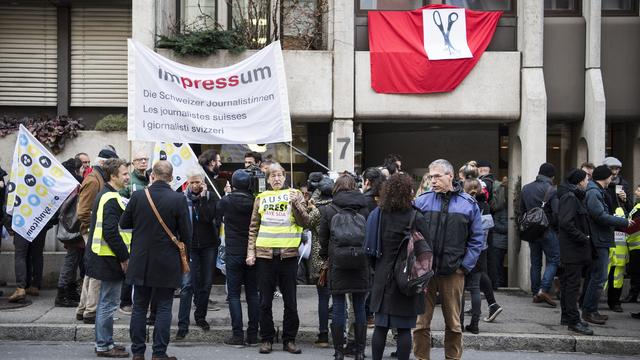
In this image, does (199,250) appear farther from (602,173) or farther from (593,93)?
(593,93)

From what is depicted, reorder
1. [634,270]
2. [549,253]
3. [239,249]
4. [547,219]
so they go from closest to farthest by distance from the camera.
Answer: [239,249] → [547,219] → [549,253] → [634,270]

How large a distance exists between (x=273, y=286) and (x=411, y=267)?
2507 millimetres

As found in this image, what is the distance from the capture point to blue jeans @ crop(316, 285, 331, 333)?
938 cm

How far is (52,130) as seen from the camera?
13.4 meters

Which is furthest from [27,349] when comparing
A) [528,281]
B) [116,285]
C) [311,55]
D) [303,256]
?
[528,281]

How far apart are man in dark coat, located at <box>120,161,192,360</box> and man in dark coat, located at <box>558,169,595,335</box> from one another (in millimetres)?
4867

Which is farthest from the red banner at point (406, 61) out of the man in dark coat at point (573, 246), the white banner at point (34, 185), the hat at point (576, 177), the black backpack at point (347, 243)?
the black backpack at point (347, 243)

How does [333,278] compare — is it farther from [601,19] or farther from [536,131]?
[601,19]

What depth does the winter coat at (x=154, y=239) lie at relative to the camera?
8102 mm

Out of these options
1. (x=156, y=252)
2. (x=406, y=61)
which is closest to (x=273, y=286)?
(x=156, y=252)

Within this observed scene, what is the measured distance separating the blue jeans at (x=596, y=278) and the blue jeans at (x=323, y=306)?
3.72 metres

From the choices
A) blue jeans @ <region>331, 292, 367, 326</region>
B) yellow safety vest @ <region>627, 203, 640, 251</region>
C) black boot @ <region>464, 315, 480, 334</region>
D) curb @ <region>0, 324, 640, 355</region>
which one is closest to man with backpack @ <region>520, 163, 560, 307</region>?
yellow safety vest @ <region>627, 203, 640, 251</region>

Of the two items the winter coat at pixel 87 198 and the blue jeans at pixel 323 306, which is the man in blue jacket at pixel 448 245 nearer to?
the blue jeans at pixel 323 306

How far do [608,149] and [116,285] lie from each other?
32.5 ft
